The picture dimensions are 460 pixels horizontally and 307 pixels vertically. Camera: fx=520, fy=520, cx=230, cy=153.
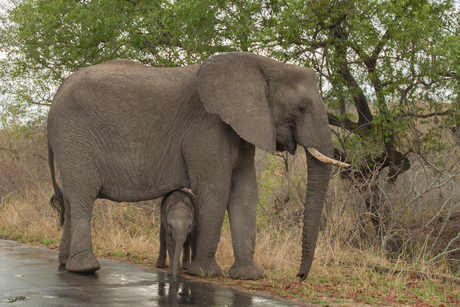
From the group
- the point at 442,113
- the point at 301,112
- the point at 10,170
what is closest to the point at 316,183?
the point at 301,112

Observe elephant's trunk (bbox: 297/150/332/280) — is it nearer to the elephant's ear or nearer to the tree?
the elephant's ear

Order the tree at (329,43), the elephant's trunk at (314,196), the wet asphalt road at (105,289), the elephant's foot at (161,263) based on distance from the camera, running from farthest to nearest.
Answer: the tree at (329,43), the elephant's foot at (161,263), the elephant's trunk at (314,196), the wet asphalt road at (105,289)

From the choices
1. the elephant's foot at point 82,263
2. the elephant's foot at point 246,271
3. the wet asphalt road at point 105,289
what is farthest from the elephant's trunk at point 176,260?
the elephant's foot at point 82,263

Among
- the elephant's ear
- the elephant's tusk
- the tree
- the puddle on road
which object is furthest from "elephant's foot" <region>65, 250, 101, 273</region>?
the tree

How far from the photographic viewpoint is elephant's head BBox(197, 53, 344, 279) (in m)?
6.49

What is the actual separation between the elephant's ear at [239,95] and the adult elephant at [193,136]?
0.01 m

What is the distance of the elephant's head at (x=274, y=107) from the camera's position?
6488 millimetres

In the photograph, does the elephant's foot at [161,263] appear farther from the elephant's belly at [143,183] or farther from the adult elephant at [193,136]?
the elephant's belly at [143,183]

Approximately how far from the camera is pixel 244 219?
7090 mm

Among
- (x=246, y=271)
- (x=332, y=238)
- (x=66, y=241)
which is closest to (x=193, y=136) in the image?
(x=246, y=271)

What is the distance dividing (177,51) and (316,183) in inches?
278

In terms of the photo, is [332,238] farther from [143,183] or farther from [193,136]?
[143,183]

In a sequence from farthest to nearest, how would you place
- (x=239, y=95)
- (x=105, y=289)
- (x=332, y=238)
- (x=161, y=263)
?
1. (x=332, y=238)
2. (x=161, y=263)
3. (x=239, y=95)
4. (x=105, y=289)

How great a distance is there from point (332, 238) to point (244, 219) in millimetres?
2506
